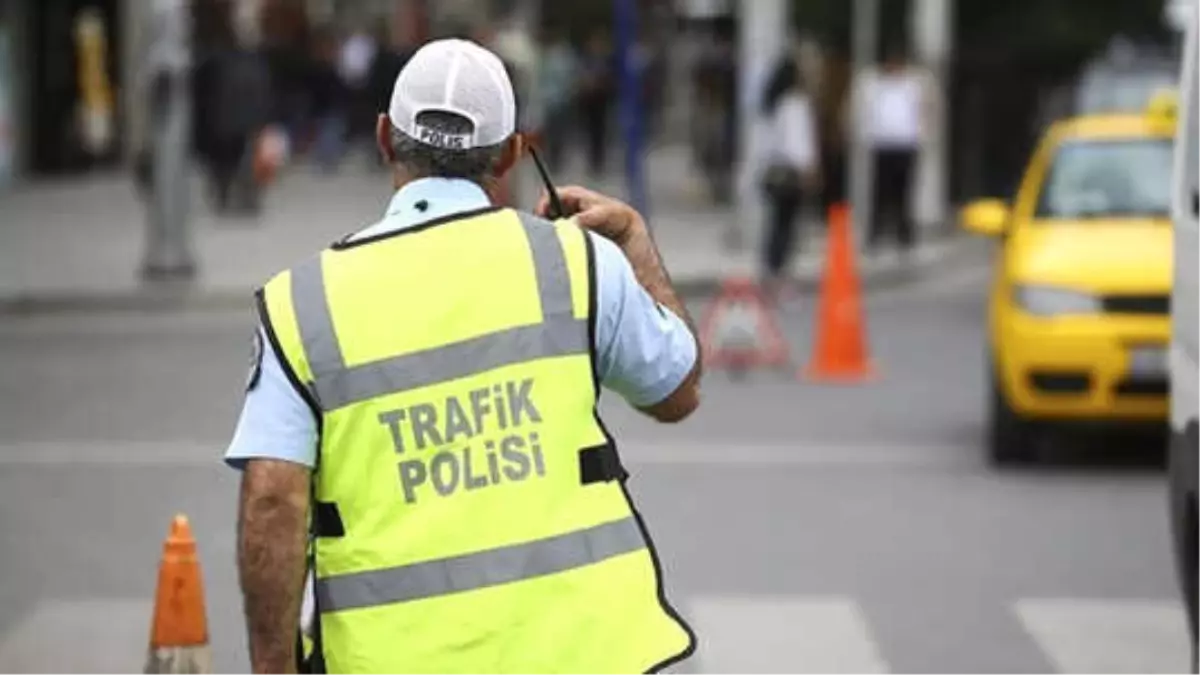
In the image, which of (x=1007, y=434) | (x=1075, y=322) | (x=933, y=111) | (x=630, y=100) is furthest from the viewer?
(x=933, y=111)

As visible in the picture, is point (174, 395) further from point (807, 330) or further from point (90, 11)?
point (90, 11)

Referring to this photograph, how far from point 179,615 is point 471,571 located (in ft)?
9.77

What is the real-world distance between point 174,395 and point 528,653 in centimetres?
1266

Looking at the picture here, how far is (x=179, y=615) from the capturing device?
7.38 m

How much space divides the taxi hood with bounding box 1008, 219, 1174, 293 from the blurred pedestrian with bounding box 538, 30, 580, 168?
2087 cm

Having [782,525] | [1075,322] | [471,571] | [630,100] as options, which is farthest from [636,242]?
[630,100]

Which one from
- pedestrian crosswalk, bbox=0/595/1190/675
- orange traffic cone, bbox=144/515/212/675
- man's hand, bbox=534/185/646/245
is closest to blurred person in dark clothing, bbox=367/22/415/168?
pedestrian crosswalk, bbox=0/595/1190/675

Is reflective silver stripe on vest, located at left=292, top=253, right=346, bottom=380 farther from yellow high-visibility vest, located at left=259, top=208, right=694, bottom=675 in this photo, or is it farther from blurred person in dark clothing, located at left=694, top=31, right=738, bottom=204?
blurred person in dark clothing, located at left=694, top=31, right=738, bottom=204

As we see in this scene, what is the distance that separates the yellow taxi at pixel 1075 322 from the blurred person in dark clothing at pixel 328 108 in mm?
23641

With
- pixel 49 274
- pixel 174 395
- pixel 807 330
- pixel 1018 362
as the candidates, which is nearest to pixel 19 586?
pixel 1018 362

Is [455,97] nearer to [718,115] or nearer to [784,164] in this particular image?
[784,164]

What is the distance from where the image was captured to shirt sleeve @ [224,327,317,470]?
457 cm

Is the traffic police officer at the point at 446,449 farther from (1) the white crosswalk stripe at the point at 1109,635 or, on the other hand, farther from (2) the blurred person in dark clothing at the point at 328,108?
(2) the blurred person in dark clothing at the point at 328,108

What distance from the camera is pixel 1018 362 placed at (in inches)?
546
